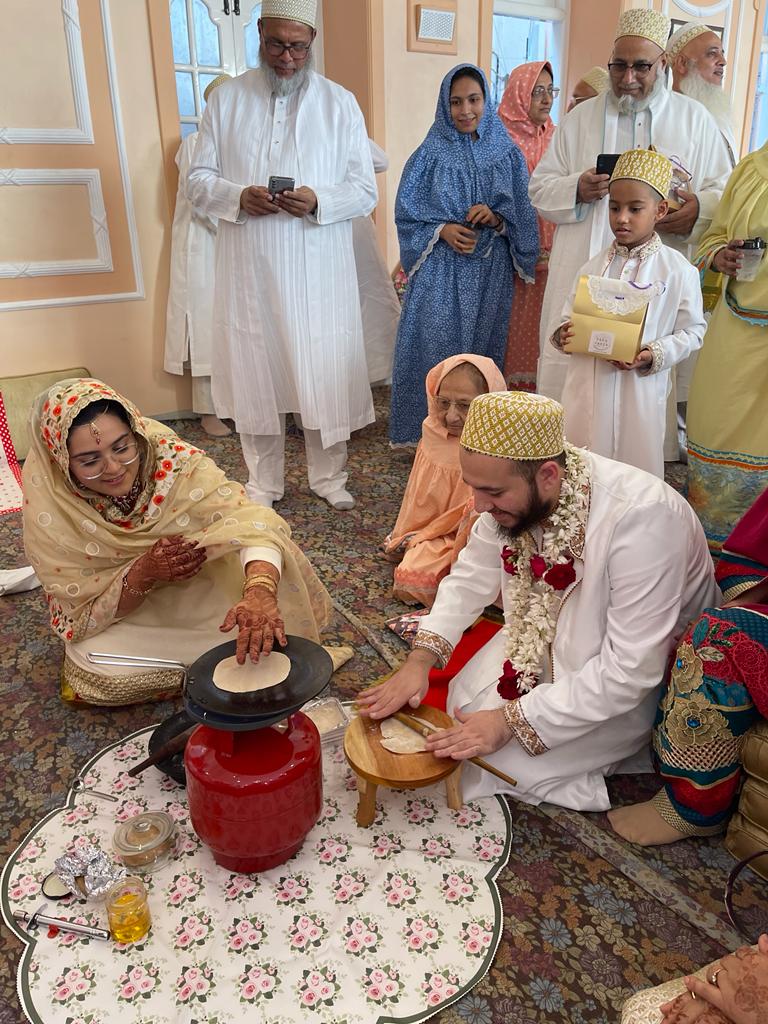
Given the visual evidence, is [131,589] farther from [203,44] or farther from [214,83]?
[203,44]

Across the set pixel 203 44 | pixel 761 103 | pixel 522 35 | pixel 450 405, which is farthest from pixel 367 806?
pixel 761 103

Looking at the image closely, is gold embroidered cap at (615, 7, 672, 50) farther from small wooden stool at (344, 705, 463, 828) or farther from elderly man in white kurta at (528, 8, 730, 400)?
small wooden stool at (344, 705, 463, 828)

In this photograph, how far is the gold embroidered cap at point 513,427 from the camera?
62.8 inches

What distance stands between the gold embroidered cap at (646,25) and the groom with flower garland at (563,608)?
6.68 ft

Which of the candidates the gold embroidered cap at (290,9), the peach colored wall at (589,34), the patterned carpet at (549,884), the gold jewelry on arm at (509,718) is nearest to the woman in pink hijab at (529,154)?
the gold embroidered cap at (290,9)

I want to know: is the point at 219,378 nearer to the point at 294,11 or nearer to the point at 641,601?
the point at 294,11

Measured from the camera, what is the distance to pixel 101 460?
6.45 feet

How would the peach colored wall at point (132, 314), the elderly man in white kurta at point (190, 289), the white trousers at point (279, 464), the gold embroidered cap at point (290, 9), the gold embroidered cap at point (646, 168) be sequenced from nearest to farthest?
the gold embroidered cap at point (646, 168)
the gold embroidered cap at point (290, 9)
the white trousers at point (279, 464)
the peach colored wall at point (132, 314)
the elderly man in white kurta at point (190, 289)

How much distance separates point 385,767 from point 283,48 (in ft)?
8.68

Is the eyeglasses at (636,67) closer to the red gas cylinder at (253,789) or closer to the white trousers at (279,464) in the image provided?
the white trousers at (279,464)

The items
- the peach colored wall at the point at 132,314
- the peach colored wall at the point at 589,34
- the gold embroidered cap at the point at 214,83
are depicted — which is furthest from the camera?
the peach colored wall at the point at 589,34

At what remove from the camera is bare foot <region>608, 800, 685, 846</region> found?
69.6 inches

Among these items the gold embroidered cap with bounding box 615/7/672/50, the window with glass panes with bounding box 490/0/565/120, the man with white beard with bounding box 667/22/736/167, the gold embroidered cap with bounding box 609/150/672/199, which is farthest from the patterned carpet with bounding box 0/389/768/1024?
the window with glass panes with bounding box 490/0/565/120

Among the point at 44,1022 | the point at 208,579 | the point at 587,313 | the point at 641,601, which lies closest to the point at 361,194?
the point at 587,313
